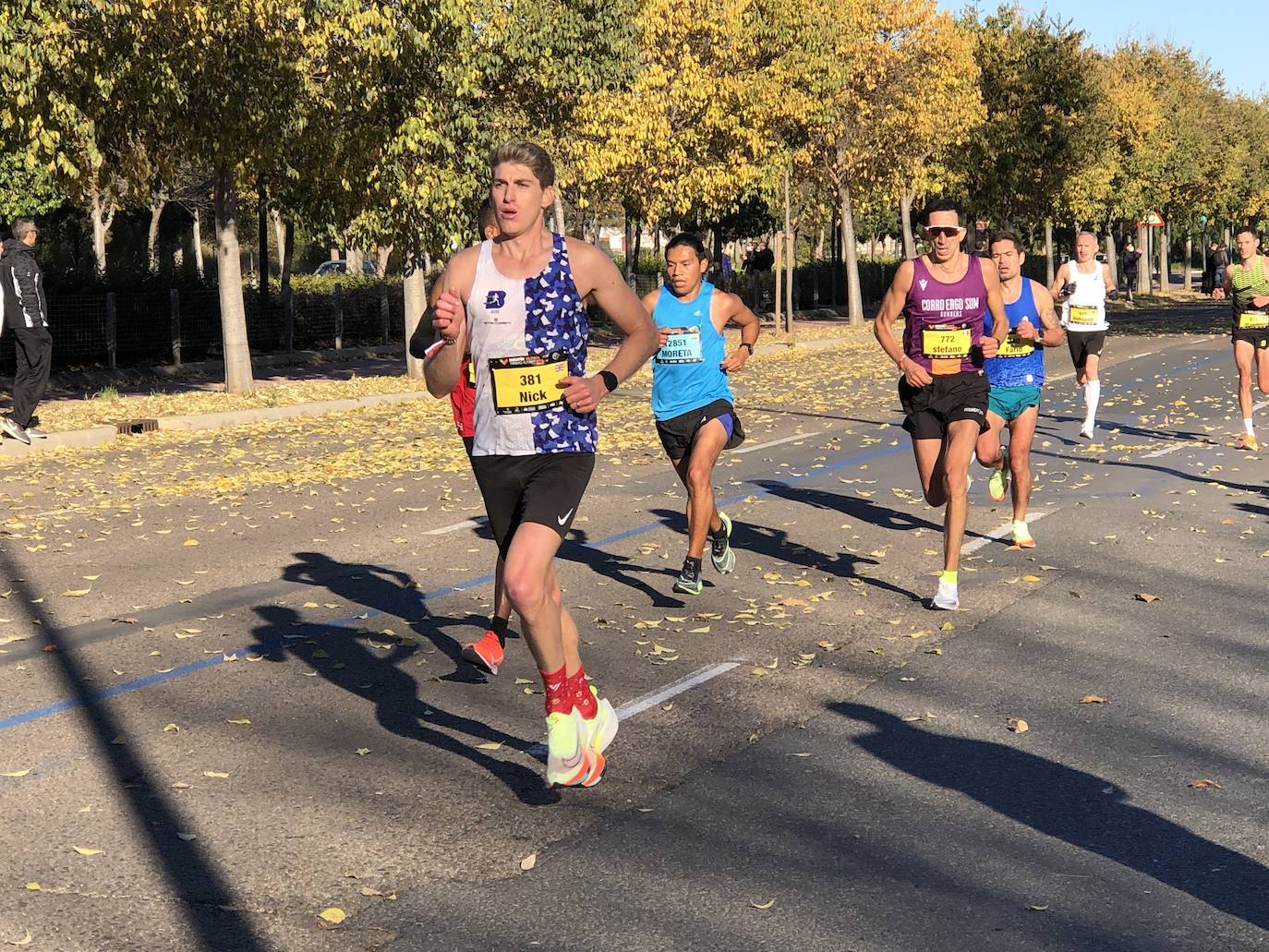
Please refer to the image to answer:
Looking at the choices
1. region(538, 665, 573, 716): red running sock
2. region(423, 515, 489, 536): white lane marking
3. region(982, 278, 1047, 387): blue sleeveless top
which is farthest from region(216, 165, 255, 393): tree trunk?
region(538, 665, 573, 716): red running sock

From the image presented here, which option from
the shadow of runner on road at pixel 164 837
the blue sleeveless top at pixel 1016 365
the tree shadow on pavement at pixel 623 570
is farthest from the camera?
the blue sleeveless top at pixel 1016 365

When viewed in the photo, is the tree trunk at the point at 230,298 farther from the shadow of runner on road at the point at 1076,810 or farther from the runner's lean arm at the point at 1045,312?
the shadow of runner on road at the point at 1076,810

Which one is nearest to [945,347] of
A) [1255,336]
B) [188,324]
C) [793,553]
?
[793,553]

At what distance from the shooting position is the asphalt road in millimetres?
4352

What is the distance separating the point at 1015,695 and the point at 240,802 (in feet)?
10.2

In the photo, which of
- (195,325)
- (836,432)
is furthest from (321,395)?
(836,432)

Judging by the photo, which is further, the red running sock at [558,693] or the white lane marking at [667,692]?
the white lane marking at [667,692]

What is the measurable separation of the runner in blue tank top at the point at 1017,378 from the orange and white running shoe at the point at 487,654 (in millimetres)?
4305

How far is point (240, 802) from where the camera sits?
527 cm

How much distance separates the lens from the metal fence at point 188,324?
2489 cm

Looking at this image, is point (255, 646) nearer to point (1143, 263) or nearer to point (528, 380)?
point (528, 380)

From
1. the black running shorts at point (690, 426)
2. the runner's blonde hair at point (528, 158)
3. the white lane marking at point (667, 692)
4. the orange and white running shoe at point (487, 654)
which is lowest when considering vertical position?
the white lane marking at point (667, 692)

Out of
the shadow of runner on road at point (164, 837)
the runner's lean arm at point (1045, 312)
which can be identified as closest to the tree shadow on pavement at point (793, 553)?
the runner's lean arm at point (1045, 312)

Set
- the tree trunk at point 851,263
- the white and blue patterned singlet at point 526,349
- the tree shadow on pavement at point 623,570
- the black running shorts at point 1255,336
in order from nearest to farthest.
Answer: the white and blue patterned singlet at point 526,349 < the tree shadow on pavement at point 623,570 < the black running shorts at point 1255,336 < the tree trunk at point 851,263
